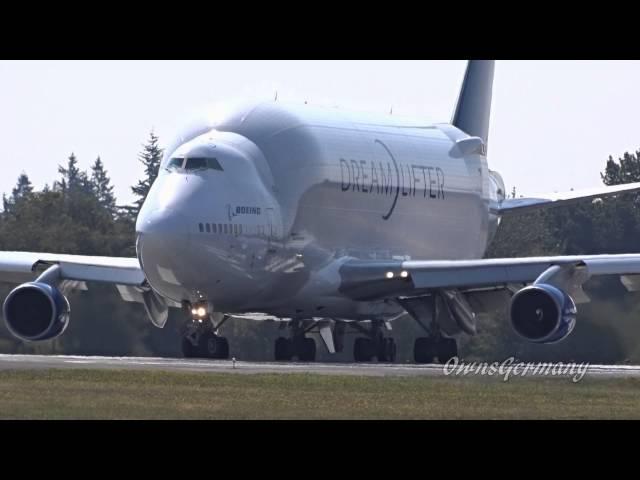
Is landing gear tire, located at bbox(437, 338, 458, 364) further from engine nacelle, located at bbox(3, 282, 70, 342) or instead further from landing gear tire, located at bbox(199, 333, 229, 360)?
engine nacelle, located at bbox(3, 282, 70, 342)

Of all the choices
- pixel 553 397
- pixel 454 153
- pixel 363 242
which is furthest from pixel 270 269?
pixel 553 397

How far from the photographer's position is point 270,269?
3759cm

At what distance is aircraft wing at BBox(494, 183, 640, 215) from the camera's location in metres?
44.7

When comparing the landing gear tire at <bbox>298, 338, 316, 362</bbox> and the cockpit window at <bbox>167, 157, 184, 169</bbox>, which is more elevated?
the cockpit window at <bbox>167, 157, 184, 169</bbox>

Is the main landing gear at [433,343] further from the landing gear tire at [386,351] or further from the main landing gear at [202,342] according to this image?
the main landing gear at [202,342]

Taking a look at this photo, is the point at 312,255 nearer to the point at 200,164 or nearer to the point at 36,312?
the point at 200,164

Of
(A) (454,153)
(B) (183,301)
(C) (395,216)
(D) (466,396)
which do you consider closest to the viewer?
(D) (466,396)

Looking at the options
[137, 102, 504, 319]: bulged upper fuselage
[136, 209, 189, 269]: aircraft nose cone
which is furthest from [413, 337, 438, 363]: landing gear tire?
[136, 209, 189, 269]: aircraft nose cone

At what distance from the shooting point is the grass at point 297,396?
2034 cm

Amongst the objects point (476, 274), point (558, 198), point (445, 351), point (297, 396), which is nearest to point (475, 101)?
point (558, 198)

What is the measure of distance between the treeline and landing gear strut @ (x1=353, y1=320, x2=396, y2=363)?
558 centimetres

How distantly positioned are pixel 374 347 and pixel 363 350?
300 mm
